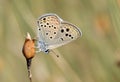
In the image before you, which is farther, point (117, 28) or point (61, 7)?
point (61, 7)

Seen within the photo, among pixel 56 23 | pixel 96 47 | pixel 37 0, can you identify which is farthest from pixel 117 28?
pixel 37 0

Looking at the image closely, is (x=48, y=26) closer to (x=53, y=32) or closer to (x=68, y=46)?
(x=53, y=32)

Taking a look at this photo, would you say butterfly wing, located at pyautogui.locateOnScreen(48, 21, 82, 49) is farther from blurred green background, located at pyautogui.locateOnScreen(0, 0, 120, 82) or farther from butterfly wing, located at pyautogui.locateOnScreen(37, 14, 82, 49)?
→ blurred green background, located at pyautogui.locateOnScreen(0, 0, 120, 82)

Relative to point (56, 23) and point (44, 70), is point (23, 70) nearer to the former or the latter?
point (44, 70)

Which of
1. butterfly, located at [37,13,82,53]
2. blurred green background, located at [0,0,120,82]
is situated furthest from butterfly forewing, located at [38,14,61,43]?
blurred green background, located at [0,0,120,82]

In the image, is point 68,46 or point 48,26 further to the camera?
point 68,46

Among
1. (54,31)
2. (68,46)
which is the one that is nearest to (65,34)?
(54,31)
